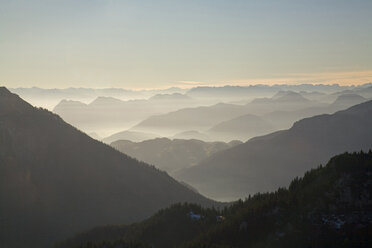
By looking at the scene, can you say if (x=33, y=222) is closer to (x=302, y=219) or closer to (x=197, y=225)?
(x=197, y=225)

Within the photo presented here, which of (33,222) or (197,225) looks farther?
(33,222)

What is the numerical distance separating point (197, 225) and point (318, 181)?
43201 millimetres

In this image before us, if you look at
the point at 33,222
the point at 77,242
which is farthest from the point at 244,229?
the point at 33,222

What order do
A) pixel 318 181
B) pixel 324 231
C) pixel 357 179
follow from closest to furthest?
pixel 324 231 < pixel 357 179 < pixel 318 181

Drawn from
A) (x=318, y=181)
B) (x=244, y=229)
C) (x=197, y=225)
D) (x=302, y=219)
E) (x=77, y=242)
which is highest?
(x=318, y=181)

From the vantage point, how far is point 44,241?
17275 centimetres

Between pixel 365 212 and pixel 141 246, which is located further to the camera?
pixel 141 246

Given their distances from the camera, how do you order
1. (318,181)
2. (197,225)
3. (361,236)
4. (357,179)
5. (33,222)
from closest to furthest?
(361,236), (357,179), (318,181), (197,225), (33,222)

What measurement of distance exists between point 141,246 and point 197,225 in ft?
95.1

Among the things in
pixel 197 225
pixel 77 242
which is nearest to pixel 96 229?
pixel 77 242

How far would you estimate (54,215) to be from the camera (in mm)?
198000

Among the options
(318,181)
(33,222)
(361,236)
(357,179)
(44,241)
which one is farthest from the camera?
(33,222)

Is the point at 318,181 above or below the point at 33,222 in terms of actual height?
above

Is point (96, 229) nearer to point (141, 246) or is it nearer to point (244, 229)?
point (141, 246)
